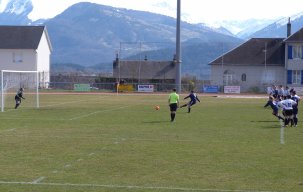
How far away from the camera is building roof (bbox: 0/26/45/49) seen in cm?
8744

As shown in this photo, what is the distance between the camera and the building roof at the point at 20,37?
8744 cm

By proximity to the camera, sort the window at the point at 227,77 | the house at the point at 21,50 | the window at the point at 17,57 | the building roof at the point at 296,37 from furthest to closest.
Answer: the window at the point at 17,57, the house at the point at 21,50, the window at the point at 227,77, the building roof at the point at 296,37

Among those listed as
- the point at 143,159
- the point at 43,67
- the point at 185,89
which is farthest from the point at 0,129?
the point at 43,67

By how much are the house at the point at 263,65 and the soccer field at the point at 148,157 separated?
5296cm

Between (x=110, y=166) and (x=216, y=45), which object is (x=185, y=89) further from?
(x=216, y=45)

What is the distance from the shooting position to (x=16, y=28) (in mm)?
90875

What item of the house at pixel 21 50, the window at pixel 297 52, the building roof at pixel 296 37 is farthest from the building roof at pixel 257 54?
the house at pixel 21 50

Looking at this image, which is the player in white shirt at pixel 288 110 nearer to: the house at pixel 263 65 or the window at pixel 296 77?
the house at pixel 263 65

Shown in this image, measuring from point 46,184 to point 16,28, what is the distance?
80424 mm

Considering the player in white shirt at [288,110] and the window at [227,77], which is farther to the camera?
the window at [227,77]

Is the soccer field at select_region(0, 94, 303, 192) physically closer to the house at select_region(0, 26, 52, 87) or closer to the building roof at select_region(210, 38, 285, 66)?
the building roof at select_region(210, 38, 285, 66)

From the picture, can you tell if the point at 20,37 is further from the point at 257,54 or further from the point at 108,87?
the point at 257,54

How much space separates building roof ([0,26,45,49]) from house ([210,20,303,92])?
971 inches

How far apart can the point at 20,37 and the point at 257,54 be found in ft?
107
